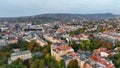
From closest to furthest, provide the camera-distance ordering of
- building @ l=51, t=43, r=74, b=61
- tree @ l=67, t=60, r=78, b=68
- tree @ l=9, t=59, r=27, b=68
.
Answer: tree @ l=67, t=60, r=78, b=68 → tree @ l=9, t=59, r=27, b=68 → building @ l=51, t=43, r=74, b=61

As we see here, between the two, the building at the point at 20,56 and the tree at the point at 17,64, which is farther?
the building at the point at 20,56

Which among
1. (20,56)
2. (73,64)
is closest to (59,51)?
(73,64)

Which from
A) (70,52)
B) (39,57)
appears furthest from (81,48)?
(39,57)

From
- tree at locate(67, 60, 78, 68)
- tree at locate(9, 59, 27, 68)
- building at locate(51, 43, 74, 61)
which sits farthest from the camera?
building at locate(51, 43, 74, 61)

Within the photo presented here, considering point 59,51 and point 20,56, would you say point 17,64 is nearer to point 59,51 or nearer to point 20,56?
point 20,56

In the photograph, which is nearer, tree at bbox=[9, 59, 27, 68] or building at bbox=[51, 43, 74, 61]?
tree at bbox=[9, 59, 27, 68]

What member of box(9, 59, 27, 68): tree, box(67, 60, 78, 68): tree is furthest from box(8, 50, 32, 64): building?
box(67, 60, 78, 68): tree

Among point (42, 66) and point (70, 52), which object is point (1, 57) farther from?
point (70, 52)

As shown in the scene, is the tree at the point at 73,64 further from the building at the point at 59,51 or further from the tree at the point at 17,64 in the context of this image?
the tree at the point at 17,64

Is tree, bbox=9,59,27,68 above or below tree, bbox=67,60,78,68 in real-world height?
below

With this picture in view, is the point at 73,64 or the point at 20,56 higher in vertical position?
the point at 73,64

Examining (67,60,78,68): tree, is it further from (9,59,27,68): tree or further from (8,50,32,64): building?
(8,50,32,64): building

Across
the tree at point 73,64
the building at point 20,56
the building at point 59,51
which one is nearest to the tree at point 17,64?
the building at point 20,56
